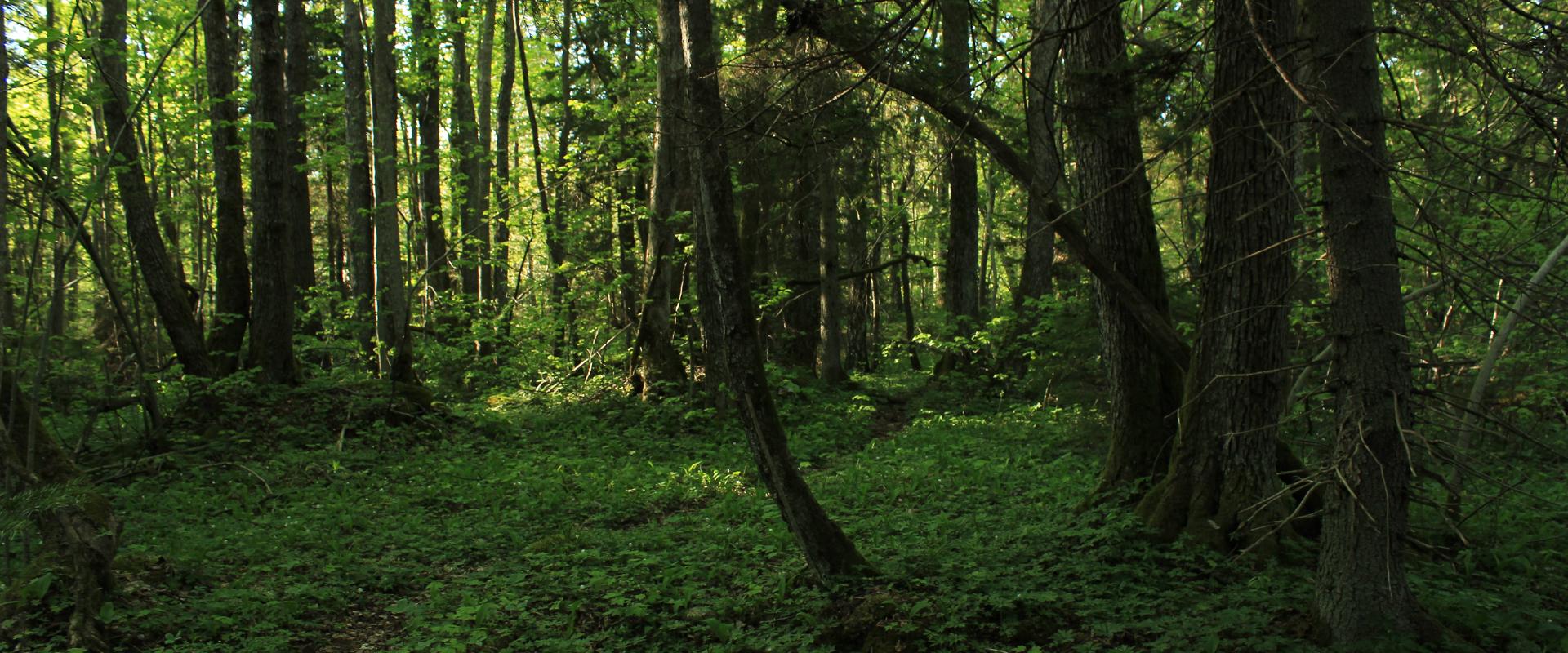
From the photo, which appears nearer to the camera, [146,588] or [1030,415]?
[146,588]

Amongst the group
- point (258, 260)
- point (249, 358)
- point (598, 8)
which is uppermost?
point (598, 8)

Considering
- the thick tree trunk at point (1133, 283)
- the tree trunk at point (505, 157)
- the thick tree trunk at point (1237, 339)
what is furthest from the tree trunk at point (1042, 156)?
the tree trunk at point (505, 157)

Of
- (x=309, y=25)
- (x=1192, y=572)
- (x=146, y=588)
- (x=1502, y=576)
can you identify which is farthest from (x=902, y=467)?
(x=309, y=25)

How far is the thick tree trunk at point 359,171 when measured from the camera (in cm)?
1384

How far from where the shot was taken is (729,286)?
17.7 feet

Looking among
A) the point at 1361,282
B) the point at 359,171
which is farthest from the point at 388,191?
the point at 1361,282

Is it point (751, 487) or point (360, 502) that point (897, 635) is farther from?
point (360, 502)

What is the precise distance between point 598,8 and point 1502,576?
13.8m

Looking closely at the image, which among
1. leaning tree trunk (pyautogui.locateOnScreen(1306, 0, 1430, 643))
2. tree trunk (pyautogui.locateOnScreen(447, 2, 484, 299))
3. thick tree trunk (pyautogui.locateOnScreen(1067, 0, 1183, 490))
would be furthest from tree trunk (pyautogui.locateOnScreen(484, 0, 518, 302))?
leaning tree trunk (pyautogui.locateOnScreen(1306, 0, 1430, 643))

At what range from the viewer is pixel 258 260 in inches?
443

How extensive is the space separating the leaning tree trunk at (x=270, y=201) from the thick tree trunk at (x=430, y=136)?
453 cm

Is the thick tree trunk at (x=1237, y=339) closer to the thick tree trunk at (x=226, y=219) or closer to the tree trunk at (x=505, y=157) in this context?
the thick tree trunk at (x=226, y=219)

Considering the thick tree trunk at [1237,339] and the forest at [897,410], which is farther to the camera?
the thick tree trunk at [1237,339]

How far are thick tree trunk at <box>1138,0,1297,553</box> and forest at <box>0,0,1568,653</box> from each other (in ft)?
0.08
